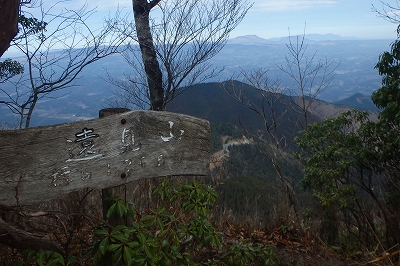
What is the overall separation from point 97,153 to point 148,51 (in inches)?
148

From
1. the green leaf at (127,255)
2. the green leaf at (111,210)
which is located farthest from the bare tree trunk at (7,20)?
the green leaf at (127,255)

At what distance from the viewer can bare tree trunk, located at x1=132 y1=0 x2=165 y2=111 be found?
4.70m

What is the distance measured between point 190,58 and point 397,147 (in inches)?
154

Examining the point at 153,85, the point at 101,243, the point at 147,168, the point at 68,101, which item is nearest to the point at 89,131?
the point at 147,168

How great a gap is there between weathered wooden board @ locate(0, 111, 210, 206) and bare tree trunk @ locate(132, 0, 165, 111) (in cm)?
341

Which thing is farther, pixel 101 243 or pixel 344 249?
pixel 344 249

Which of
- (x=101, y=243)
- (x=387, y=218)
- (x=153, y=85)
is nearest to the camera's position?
(x=101, y=243)

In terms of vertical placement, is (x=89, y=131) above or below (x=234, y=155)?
above

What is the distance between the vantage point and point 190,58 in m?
5.51

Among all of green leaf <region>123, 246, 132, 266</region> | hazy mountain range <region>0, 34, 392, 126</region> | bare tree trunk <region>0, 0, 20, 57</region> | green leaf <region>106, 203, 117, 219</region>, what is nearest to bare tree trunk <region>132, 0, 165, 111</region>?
bare tree trunk <region>0, 0, 20, 57</region>

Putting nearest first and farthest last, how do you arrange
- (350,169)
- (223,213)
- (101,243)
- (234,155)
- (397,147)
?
(101,243) < (223,213) < (397,147) < (350,169) < (234,155)

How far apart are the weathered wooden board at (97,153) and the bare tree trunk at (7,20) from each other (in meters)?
0.42

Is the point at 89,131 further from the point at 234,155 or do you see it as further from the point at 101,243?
the point at 234,155

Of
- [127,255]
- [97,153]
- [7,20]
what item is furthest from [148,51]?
[127,255]
